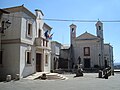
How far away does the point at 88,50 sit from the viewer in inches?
1847

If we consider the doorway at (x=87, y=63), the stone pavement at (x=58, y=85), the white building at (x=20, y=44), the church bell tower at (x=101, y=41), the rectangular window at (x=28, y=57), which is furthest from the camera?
the doorway at (x=87, y=63)

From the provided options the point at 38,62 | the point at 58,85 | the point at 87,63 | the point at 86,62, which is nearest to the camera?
the point at 58,85

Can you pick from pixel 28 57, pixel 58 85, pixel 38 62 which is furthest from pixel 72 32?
pixel 58 85

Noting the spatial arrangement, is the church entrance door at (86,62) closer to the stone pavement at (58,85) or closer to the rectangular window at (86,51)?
the rectangular window at (86,51)

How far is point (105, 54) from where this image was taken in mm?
49562

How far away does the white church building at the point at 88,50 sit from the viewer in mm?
46062

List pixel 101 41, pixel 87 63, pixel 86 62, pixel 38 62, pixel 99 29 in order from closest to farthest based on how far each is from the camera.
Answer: pixel 38 62 < pixel 101 41 < pixel 87 63 < pixel 86 62 < pixel 99 29

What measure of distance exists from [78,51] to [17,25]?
28.8 m

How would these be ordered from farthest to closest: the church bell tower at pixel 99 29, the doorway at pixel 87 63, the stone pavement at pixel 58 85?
the church bell tower at pixel 99 29, the doorway at pixel 87 63, the stone pavement at pixel 58 85

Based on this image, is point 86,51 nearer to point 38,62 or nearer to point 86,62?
point 86,62

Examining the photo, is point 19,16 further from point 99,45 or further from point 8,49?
point 99,45

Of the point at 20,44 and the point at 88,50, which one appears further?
the point at 88,50

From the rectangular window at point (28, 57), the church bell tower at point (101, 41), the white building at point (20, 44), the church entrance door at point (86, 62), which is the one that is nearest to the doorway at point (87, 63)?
the church entrance door at point (86, 62)

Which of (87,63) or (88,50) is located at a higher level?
(88,50)
